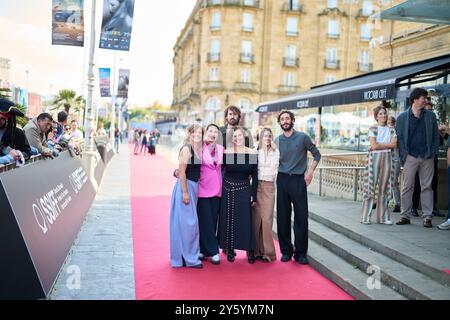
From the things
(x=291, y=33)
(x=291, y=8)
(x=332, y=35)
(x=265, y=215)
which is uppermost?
(x=291, y=8)

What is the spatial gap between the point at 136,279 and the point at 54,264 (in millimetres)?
906

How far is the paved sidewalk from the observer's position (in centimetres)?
504

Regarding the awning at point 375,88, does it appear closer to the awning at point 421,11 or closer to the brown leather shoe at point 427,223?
the awning at point 421,11

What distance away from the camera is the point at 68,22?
12.0m

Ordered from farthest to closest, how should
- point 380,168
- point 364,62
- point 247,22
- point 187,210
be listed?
point 364,62
point 247,22
point 380,168
point 187,210

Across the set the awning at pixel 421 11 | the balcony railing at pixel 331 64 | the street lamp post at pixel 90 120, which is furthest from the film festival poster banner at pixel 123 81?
the balcony railing at pixel 331 64

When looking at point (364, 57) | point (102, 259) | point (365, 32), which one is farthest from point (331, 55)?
point (102, 259)

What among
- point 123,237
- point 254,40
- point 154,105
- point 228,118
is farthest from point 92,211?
point 154,105

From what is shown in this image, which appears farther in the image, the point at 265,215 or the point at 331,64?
the point at 331,64

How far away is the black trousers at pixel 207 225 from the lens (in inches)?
251

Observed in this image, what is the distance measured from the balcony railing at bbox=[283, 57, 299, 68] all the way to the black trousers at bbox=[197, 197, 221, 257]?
53086 mm

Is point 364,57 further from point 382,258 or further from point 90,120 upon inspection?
point 382,258

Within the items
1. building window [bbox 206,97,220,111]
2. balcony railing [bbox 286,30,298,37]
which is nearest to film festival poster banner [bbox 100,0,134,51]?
building window [bbox 206,97,220,111]

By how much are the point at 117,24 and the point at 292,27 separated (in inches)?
1810
